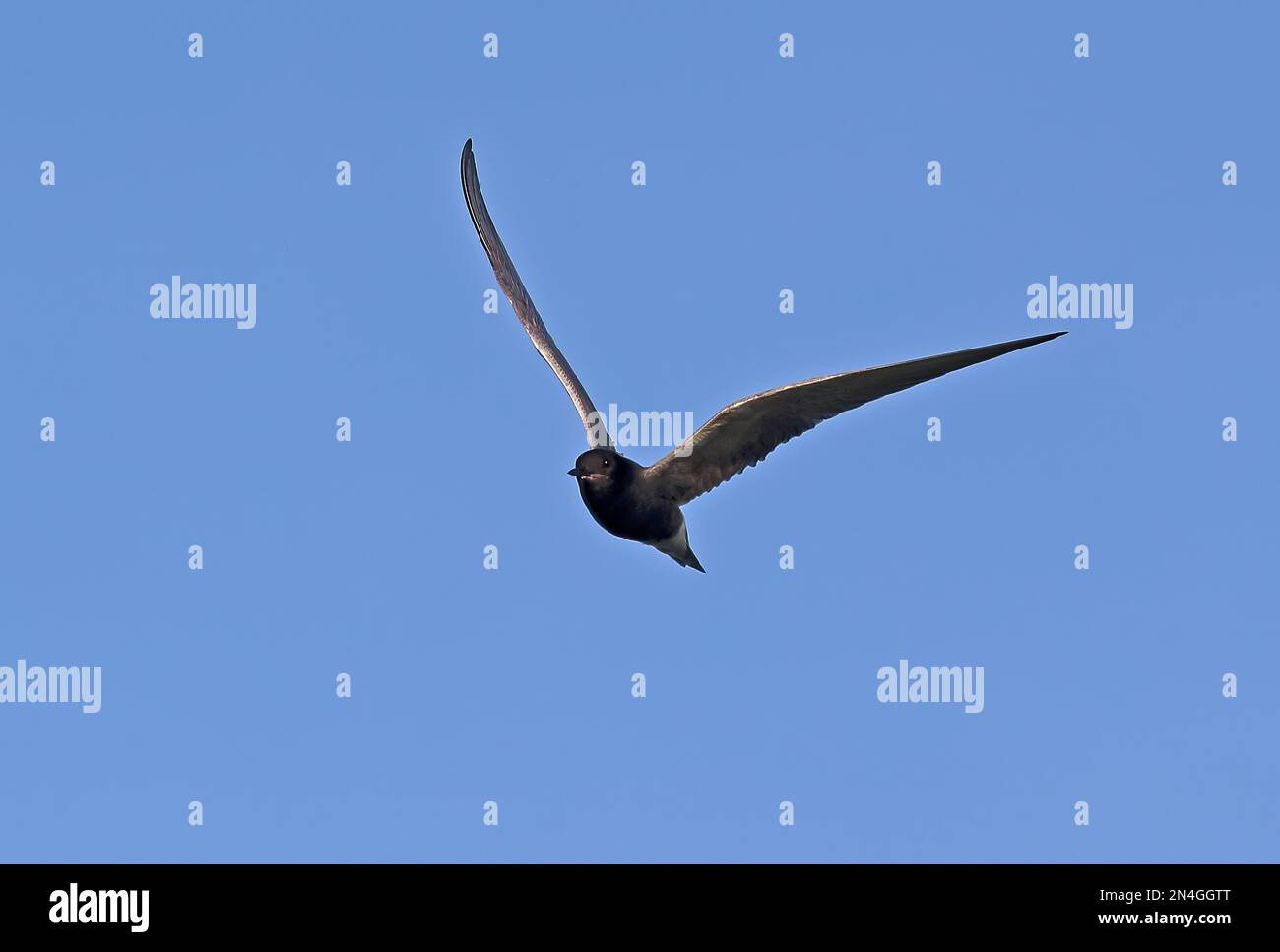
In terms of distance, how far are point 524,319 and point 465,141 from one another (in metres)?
2.32

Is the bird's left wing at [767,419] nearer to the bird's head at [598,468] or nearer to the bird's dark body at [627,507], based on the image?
the bird's dark body at [627,507]

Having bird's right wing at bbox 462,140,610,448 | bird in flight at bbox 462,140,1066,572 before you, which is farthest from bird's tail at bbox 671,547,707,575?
bird's right wing at bbox 462,140,610,448

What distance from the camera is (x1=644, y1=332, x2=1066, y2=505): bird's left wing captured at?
48.8ft

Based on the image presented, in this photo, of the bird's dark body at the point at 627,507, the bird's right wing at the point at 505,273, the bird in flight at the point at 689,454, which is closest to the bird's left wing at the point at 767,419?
the bird in flight at the point at 689,454

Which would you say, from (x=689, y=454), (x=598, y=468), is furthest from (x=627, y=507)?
(x=689, y=454)

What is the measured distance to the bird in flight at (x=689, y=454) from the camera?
16000mm

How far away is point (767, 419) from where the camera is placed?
17.0 meters

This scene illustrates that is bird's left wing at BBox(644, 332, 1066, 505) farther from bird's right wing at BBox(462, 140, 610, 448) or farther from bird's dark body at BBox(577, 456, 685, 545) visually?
bird's right wing at BBox(462, 140, 610, 448)

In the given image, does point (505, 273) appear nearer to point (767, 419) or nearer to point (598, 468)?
point (598, 468)

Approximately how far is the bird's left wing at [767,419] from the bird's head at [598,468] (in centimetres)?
79

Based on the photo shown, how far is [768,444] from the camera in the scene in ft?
57.0

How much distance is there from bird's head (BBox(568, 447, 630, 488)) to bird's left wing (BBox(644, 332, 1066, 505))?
2.58 feet

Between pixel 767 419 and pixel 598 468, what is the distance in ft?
6.08

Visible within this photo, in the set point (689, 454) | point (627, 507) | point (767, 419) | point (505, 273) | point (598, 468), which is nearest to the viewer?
point (598, 468)
